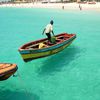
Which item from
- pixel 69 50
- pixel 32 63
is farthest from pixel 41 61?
pixel 69 50

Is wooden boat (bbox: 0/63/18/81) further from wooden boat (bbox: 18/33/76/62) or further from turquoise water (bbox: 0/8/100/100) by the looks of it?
wooden boat (bbox: 18/33/76/62)

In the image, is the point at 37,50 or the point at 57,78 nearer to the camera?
the point at 57,78

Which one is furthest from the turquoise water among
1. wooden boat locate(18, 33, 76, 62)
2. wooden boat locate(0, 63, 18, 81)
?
wooden boat locate(0, 63, 18, 81)

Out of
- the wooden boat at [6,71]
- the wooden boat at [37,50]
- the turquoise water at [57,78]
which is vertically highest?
the wooden boat at [6,71]

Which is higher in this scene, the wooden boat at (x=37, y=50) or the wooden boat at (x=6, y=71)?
the wooden boat at (x=6, y=71)

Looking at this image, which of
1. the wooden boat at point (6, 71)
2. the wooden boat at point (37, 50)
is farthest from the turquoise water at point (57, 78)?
the wooden boat at point (6, 71)

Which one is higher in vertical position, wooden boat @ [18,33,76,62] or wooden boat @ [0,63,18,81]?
wooden boat @ [0,63,18,81]

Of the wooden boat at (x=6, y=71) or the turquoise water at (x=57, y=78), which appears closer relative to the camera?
the wooden boat at (x=6, y=71)

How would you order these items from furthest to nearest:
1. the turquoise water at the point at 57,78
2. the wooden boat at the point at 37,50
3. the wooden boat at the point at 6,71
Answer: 1. the wooden boat at the point at 37,50
2. the turquoise water at the point at 57,78
3. the wooden boat at the point at 6,71

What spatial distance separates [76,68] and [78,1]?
4535 inches

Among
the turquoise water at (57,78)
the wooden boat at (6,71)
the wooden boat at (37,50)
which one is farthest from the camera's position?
the wooden boat at (37,50)

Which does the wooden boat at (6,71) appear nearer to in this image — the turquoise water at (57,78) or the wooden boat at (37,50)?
the turquoise water at (57,78)

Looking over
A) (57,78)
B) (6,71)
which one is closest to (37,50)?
(57,78)

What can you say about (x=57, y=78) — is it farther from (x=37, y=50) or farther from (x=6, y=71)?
(x=6, y=71)
